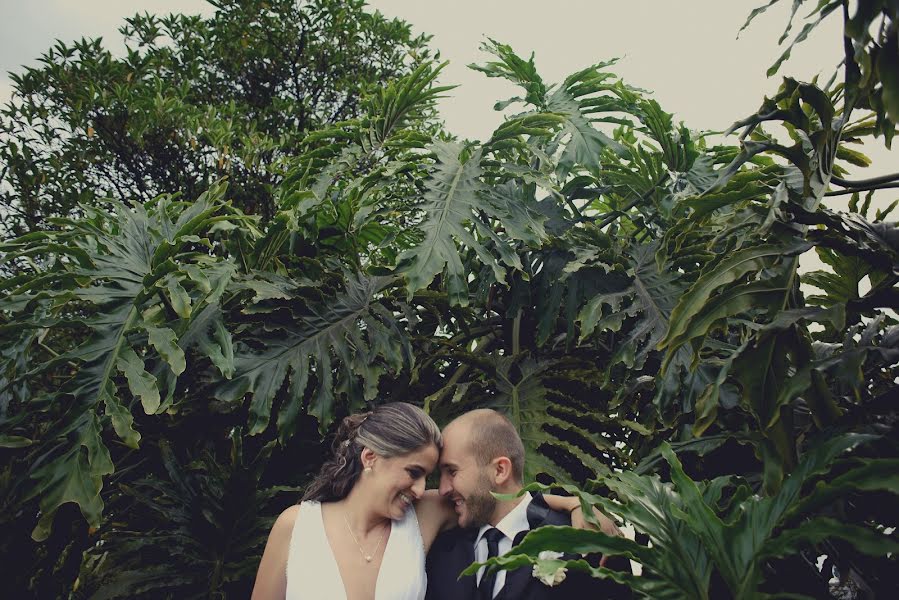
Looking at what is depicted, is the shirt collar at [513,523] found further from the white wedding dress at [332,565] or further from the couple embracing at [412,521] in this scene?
the white wedding dress at [332,565]

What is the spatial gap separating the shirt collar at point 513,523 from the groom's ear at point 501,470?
0.26ft

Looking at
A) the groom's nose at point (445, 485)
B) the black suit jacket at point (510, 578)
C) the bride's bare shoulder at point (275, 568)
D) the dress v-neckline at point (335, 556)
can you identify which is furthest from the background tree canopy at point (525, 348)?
the bride's bare shoulder at point (275, 568)

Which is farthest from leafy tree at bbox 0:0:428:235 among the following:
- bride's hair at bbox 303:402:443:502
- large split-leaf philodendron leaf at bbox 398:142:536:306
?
bride's hair at bbox 303:402:443:502

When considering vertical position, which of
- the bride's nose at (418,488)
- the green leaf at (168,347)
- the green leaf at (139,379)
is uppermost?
the green leaf at (168,347)

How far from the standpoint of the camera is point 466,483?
203 centimetres

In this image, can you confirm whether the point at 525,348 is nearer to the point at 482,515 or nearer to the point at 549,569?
the point at 482,515

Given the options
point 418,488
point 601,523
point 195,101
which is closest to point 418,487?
point 418,488

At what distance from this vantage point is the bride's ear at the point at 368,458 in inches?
81.6

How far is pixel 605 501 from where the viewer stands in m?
1.80

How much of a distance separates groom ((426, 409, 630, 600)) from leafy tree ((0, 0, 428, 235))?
447cm

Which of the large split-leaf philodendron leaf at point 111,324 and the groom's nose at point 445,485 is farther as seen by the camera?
the large split-leaf philodendron leaf at point 111,324

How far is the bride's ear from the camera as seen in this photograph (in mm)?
2072

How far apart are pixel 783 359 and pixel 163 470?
2423 millimetres

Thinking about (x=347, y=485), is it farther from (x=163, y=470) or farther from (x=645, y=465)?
(x=163, y=470)
